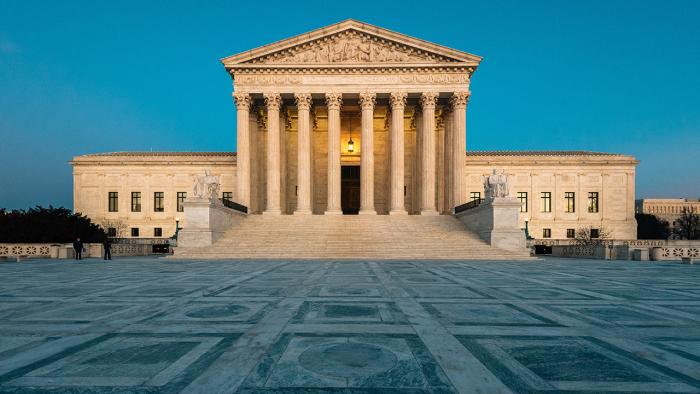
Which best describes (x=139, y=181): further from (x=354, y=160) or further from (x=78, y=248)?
(x=78, y=248)

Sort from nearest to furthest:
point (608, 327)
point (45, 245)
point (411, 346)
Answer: point (411, 346), point (608, 327), point (45, 245)

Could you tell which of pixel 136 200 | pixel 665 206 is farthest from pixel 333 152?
pixel 665 206

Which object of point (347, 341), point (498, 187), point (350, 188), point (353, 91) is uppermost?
point (353, 91)

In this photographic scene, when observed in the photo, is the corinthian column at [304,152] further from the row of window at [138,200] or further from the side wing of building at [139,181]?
the row of window at [138,200]

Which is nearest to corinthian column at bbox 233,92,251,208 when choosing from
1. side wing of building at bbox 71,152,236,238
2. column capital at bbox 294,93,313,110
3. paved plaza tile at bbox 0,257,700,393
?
column capital at bbox 294,93,313,110

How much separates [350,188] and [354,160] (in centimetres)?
366

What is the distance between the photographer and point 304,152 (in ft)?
134

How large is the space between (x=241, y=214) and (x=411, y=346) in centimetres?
3319

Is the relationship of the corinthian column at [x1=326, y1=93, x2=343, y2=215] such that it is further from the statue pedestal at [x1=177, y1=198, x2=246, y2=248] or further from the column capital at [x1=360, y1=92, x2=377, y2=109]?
the statue pedestal at [x1=177, y1=198, x2=246, y2=248]

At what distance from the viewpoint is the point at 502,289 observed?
10500 millimetres

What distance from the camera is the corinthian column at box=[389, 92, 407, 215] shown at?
3975 cm

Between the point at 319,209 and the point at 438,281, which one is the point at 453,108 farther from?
the point at 438,281

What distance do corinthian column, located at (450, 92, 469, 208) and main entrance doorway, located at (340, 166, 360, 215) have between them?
14108 millimetres

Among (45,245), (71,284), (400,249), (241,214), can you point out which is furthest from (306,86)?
(71,284)
